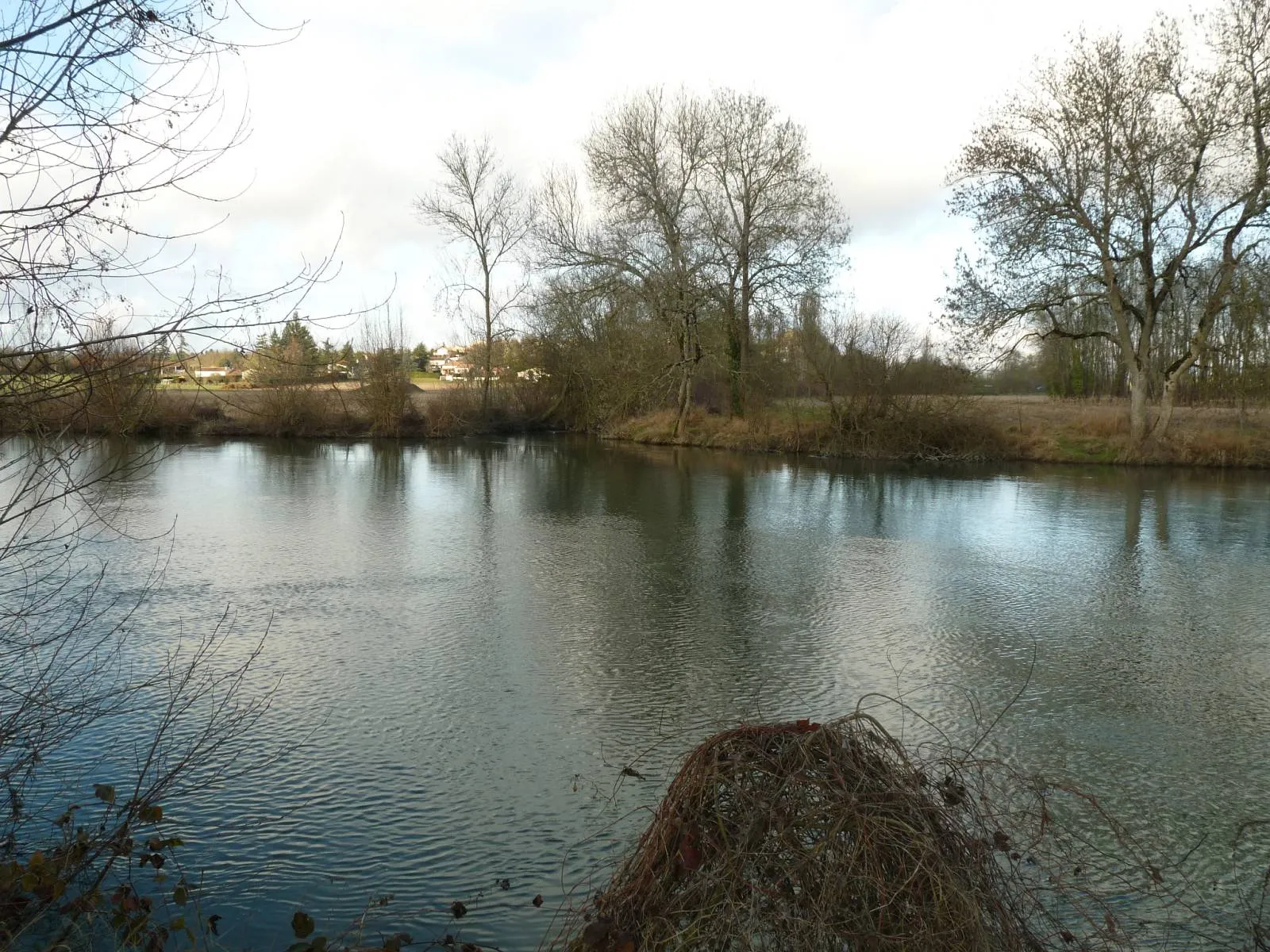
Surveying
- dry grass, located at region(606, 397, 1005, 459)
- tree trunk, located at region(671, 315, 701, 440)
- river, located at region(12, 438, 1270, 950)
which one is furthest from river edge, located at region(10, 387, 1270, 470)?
river, located at region(12, 438, 1270, 950)

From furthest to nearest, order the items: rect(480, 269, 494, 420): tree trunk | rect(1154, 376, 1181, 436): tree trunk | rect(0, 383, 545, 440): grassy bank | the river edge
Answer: rect(480, 269, 494, 420): tree trunk
rect(0, 383, 545, 440): grassy bank
the river edge
rect(1154, 376, 1181, 436): tree trunk

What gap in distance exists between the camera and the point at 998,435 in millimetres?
24312

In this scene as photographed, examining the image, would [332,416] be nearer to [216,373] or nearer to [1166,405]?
[1166,405]

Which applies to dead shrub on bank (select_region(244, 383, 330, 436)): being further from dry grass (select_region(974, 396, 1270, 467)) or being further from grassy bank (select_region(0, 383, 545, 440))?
dry grass (select_region(974, 396, 1270, 467))

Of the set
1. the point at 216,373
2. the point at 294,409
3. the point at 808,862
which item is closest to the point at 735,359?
the point at 294,409

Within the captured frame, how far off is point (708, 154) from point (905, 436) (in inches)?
398

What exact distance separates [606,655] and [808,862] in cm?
468

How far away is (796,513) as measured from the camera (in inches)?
577

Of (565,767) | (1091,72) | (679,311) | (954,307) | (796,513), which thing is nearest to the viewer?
(565,767)

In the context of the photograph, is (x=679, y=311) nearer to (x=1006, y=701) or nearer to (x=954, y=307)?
(x=954, y=307)

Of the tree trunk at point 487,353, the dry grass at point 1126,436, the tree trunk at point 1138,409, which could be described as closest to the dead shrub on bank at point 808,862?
the tree trunk at point 1138,409

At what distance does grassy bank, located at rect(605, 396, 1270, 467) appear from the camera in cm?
2220

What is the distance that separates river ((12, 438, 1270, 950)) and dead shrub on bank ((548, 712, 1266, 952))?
119 cm

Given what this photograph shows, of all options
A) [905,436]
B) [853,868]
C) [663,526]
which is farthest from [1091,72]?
[853,868]
